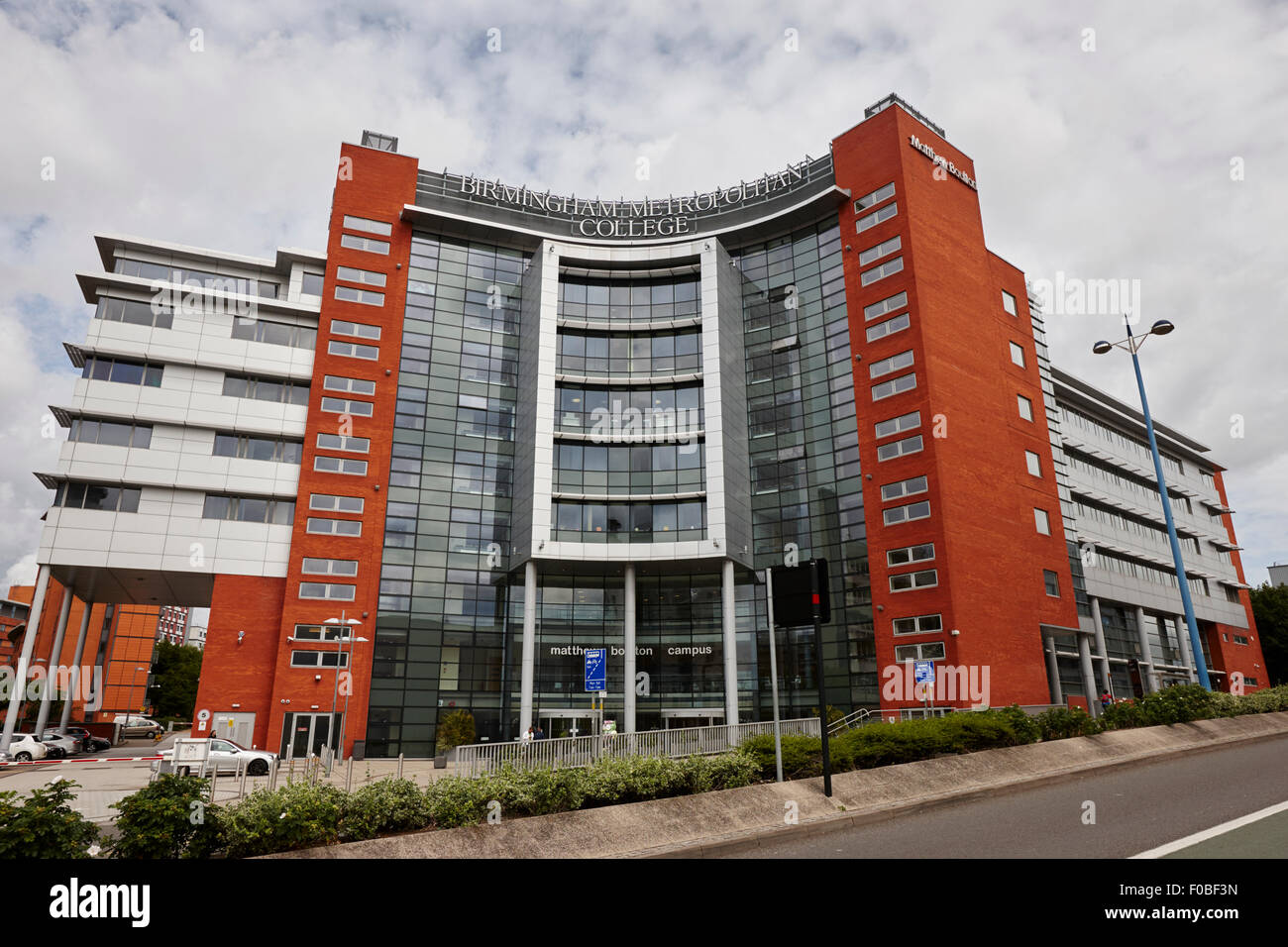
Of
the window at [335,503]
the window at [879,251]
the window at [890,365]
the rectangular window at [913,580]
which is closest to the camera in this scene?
the rectangular window at [913,580]

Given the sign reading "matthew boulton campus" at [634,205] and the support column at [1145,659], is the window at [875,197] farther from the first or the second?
the support column at [1145,659]

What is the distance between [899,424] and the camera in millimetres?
39906

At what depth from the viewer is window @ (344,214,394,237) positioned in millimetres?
45938

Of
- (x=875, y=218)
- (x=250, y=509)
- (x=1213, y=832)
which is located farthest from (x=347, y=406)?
(x=1213, y=832)

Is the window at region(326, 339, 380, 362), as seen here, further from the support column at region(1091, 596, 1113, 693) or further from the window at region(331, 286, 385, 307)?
the support column at region(1091, 596, 1113, 693)

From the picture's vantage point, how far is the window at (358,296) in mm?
44938

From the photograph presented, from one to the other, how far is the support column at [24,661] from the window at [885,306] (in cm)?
4419

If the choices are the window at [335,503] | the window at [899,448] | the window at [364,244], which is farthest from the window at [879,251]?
the window at [335,503]

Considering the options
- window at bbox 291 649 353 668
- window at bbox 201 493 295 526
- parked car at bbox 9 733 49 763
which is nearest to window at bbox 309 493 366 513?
window at bbox 201 493 295 526

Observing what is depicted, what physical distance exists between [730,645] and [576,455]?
13557mm

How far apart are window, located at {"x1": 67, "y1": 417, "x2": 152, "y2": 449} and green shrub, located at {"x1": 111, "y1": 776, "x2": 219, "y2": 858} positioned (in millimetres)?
39403

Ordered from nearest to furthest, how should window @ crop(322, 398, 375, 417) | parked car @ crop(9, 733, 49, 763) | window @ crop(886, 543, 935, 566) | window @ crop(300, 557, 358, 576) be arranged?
window @ crop(886, 543, 935, 566), parked car @ crop(9, 733, 49, 763), window @ crop(300, 557, 358, 576), window @ crop(322, 398, 375, 417)

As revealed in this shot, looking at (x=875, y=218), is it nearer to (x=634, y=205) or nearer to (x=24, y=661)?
(x=634, y=205)

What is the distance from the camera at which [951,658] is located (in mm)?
34969
